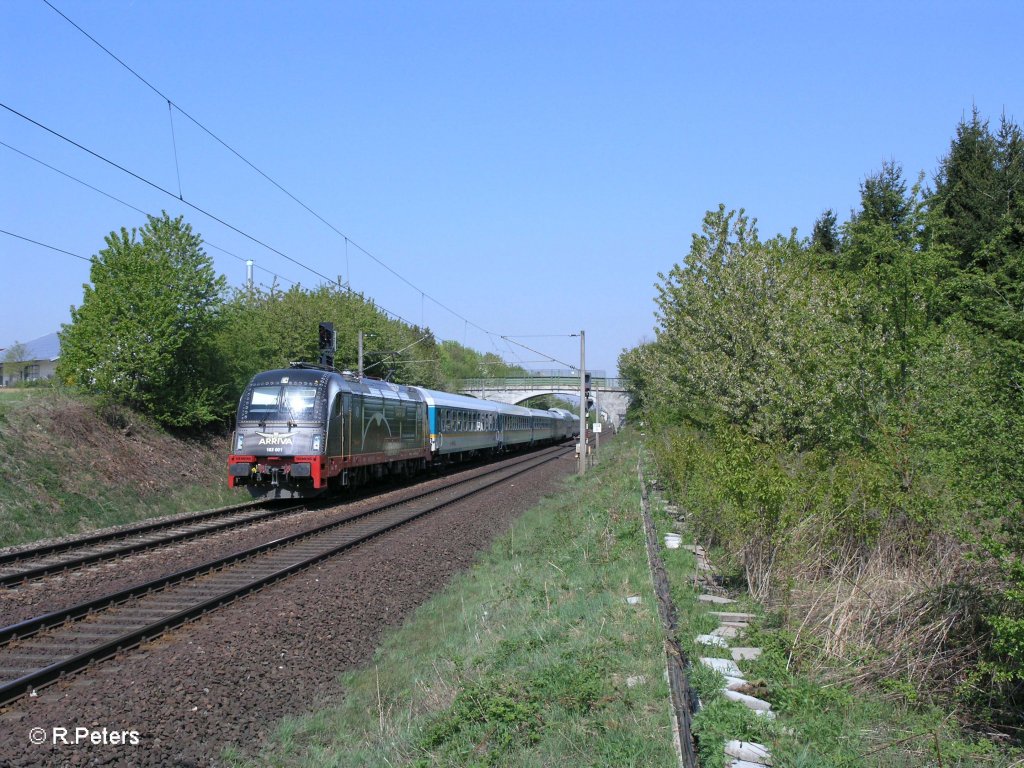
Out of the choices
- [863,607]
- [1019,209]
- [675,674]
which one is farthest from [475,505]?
[1019,209]

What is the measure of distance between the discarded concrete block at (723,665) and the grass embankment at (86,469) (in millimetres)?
13468

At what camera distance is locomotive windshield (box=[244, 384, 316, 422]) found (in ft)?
61.7

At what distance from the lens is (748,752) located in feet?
15.4

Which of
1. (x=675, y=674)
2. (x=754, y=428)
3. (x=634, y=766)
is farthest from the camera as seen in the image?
(x=754, y=428)

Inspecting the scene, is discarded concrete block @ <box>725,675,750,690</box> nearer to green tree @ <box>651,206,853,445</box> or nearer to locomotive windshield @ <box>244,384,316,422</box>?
green tree @ <box>651,206,853,445</box>

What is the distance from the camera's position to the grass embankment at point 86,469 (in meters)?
16.7

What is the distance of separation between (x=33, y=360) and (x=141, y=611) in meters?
54.9

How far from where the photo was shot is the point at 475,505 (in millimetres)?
21188

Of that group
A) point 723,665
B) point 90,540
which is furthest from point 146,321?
point 723,665

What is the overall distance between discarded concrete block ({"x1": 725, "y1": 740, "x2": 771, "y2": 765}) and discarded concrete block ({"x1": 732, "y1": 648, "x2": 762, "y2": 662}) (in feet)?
5.38

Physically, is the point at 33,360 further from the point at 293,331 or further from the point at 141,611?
the point at 141,611

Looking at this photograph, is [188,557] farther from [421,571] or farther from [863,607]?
[863,607]

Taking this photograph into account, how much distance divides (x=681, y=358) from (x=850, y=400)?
9.84 metres

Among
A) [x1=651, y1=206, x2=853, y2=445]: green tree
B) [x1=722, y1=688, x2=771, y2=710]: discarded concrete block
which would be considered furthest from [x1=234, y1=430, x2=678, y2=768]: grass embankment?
[x1=651, y1=206, x2=853, y2=445]: green tree
